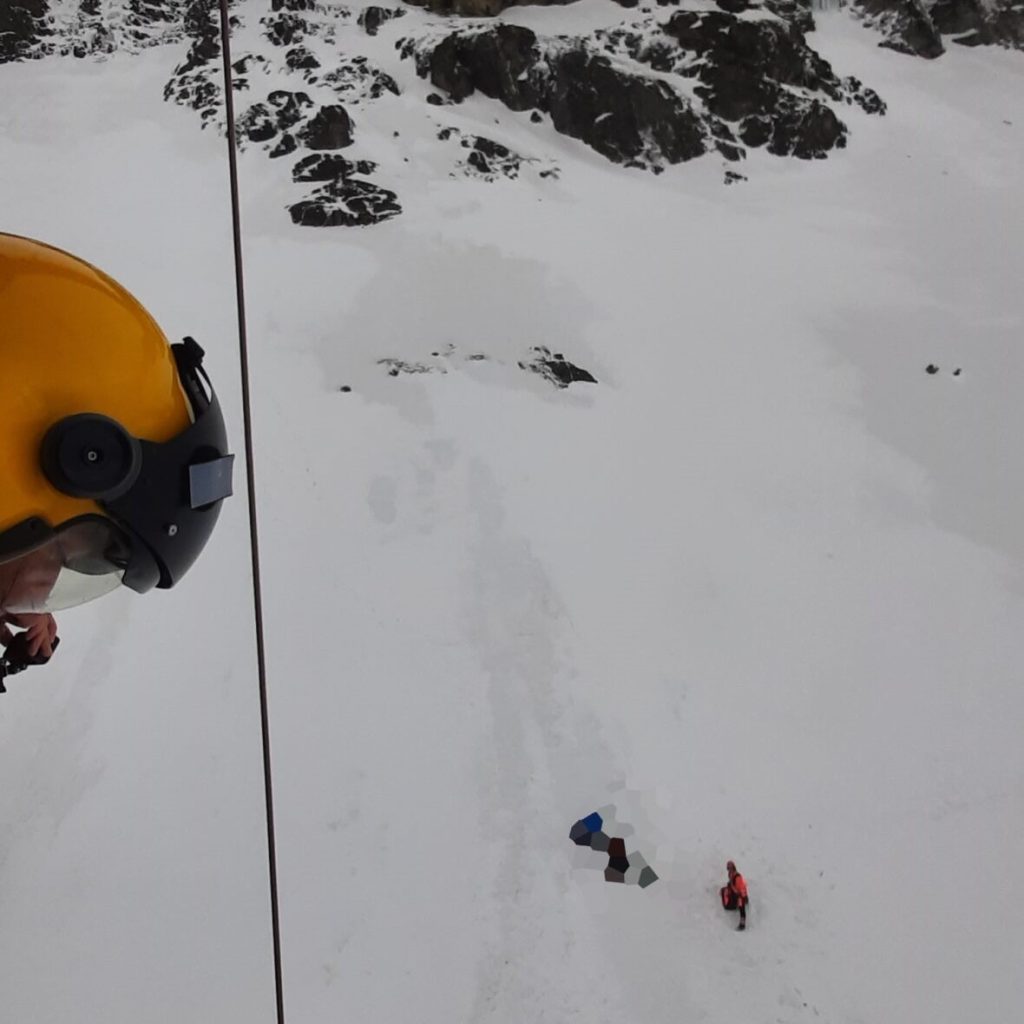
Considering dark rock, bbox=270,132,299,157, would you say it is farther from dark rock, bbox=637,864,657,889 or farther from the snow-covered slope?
dark rock, bbox=637,864,657,889

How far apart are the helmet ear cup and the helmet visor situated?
0.13m

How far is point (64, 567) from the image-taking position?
1987 mm

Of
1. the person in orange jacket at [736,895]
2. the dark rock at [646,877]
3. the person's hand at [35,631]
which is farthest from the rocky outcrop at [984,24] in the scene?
the person's hand at [35,631]

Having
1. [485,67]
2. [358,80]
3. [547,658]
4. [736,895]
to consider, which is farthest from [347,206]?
[736,895]

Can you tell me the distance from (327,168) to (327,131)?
62.8 inches

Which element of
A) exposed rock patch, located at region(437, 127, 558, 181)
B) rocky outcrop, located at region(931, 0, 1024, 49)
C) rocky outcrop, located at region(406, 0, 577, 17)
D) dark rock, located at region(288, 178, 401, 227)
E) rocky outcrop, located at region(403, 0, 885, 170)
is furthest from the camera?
rocky outcrop, located at region(931, 0, 1024, 49)

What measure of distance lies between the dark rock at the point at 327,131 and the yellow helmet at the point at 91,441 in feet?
67.4

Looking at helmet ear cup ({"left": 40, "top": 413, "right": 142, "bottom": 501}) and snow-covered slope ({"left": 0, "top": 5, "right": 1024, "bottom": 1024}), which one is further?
snow-covered slope ({"left": 0, "top": 5, "right": 1024, "bottom": 1024})

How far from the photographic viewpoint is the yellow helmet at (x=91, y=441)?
1.67m

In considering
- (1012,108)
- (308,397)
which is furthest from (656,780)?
(1012,108)

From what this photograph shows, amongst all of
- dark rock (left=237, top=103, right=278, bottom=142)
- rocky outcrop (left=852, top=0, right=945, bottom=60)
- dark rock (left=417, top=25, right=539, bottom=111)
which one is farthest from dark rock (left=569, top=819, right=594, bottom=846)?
rocky outcrop (left=852, top=0, right=945, bottom=60)

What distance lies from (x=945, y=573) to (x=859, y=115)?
20294mm

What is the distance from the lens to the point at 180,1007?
18.6 ft

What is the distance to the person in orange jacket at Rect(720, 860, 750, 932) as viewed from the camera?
6.34 m
